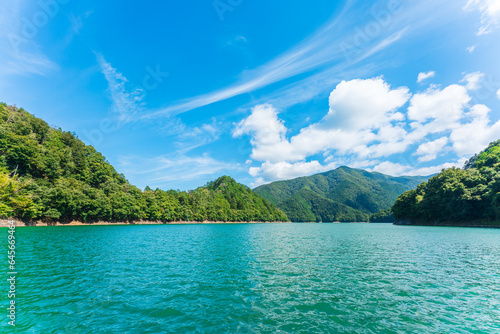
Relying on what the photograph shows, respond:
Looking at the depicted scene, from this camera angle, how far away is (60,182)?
93.4 metres

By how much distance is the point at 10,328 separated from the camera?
10242 mm

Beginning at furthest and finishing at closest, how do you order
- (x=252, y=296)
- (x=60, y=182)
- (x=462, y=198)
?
(x=462, y=198), (x=60, y=182), (x=252, y=296)

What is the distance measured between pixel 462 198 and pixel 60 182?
7548 inches

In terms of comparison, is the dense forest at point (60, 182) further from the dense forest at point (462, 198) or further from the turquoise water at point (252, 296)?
the dense forest at point (462, 198)

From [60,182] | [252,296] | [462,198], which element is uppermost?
[60,182]

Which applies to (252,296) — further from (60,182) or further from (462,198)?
(462,198)

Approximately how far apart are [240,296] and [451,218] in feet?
512

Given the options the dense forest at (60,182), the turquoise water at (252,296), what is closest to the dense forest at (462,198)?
the turquoise water at (252,296)

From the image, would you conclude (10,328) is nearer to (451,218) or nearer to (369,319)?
(369,319)

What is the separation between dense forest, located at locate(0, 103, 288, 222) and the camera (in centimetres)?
7869

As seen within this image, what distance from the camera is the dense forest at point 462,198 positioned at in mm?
96562

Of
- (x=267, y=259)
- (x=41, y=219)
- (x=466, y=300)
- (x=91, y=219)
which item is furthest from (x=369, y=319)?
(x=91, y=219)

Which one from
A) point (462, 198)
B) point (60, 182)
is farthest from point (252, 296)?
point (462, 198)

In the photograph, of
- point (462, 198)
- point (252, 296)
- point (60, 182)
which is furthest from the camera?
point (462, 198)
